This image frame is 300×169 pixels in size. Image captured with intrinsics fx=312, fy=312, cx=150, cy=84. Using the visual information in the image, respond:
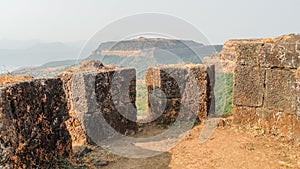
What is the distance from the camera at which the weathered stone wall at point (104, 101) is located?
7473 mm

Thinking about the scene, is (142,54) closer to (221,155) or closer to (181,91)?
(181,91)

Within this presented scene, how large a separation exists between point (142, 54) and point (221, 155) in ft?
34.1

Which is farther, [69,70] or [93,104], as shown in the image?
[69,70]

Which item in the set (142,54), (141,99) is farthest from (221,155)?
(142,54)

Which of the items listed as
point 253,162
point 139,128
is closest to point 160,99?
point 139,128

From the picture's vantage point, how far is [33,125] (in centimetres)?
499

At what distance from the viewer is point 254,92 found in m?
7.86

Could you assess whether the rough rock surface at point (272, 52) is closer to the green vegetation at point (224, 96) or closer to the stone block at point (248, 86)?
the stone block at point (248, 86)

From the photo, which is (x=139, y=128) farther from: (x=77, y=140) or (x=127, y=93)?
(x=77, y=140)

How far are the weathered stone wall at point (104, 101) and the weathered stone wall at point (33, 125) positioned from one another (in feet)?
4.98

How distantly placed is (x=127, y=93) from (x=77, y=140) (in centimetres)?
182

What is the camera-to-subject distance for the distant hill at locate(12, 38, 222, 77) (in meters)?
10.8

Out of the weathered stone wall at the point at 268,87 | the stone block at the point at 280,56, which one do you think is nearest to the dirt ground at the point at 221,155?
the weathered stone wall at the point at 268,87

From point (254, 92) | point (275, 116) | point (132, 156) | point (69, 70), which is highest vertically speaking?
point (69, 70)
